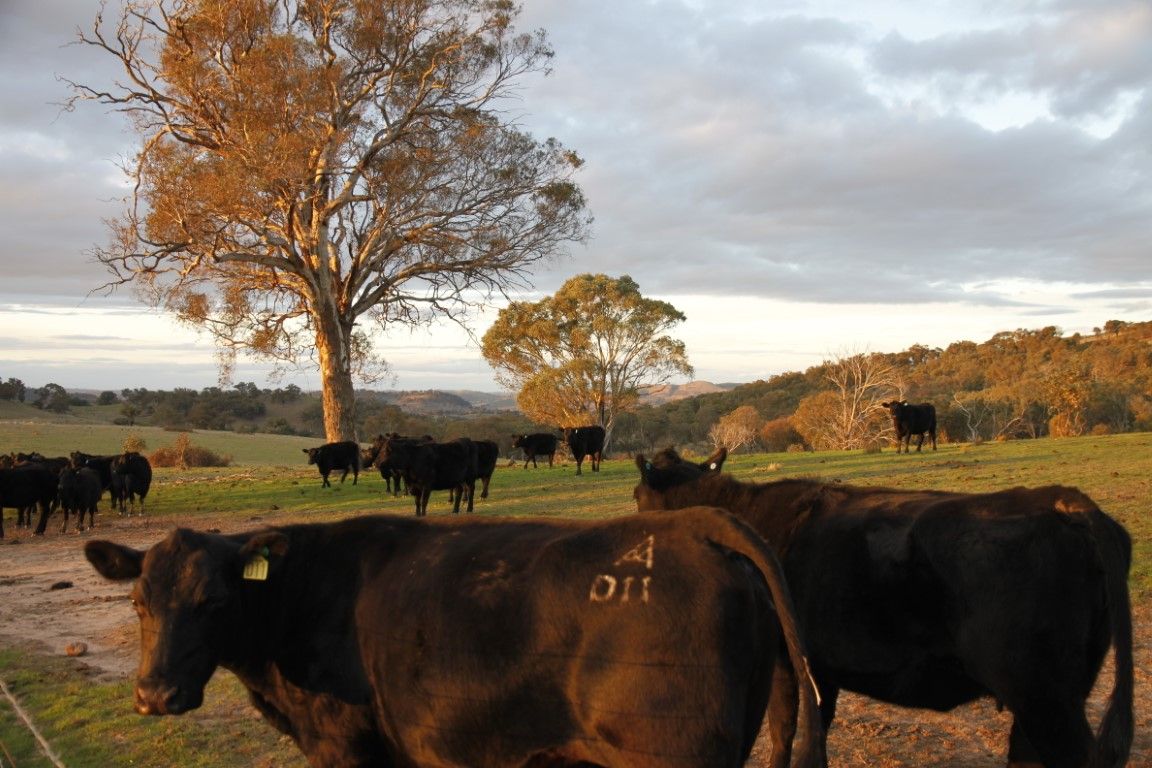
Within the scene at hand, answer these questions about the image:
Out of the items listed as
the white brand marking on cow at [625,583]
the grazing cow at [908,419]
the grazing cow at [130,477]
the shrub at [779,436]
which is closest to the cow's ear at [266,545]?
the white brand marking on cow at [625,583]

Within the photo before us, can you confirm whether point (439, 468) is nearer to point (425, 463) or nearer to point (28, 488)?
point (425, 463)

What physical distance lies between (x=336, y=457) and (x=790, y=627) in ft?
78.1

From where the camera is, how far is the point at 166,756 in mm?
5754

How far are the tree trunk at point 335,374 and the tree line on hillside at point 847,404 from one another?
281 inches

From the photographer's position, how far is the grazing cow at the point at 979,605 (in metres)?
4.08

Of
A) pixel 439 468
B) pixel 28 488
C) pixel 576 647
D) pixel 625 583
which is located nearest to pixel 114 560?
pixel 576 647

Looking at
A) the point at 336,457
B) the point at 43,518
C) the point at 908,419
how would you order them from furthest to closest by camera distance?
1. the point at 908,419
2. the point at 336,457
3. the point at 43,518

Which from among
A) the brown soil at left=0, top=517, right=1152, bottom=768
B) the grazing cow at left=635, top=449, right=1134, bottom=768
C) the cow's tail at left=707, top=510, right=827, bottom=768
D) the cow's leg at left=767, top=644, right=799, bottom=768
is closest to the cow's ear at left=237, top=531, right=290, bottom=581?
the cow's tail at left=707, top=510, right=827, bottom=768

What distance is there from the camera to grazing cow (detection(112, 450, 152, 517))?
1997 cm

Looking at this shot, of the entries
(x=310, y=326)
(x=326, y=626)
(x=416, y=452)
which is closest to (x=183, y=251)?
(x=310, y=326)

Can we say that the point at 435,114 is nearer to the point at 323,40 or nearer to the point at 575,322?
the point at 323,40

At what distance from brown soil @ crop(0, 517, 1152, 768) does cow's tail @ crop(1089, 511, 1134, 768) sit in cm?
125

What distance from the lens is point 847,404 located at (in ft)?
149

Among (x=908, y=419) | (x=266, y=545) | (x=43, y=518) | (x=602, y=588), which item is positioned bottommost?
(x=43, y=518)
